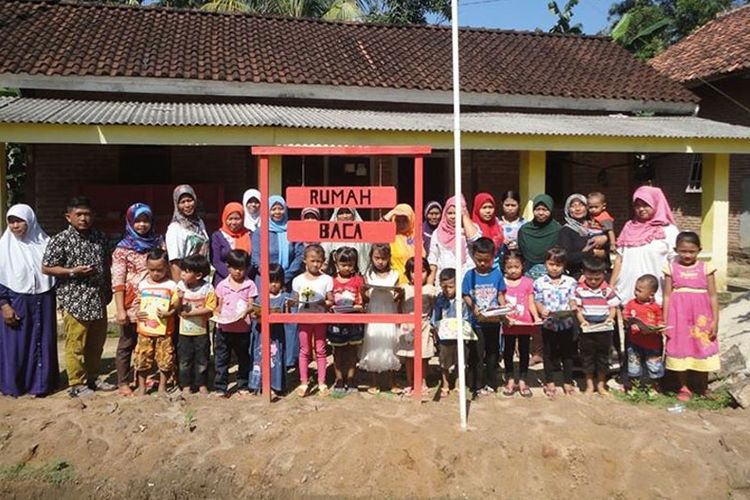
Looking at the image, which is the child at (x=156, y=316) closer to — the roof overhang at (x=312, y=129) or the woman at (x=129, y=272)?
the woman at (x=129, y=272)

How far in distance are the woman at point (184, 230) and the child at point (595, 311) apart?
2.98 metres

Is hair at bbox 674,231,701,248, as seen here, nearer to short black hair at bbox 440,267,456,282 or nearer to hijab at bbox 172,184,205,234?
short black hair at bbox 440,267,456,282

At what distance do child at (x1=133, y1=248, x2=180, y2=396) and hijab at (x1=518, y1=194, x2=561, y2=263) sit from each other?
9.36ft

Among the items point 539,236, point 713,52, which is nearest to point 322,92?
point 539,236

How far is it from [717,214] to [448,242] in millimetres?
6299

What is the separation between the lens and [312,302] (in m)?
4.77

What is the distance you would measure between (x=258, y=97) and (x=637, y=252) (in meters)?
7.27

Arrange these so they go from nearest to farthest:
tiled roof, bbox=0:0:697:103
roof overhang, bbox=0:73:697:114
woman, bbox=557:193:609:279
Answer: woman, bbox=557:193:609:279, roof overhang, bbox=0:73:697:114, tiled roof, bbox=0:0:697:103

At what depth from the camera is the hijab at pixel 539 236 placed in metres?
5.25

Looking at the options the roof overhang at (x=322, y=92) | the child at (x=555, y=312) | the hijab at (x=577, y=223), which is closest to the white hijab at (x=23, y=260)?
the child at (x=555, y=312)

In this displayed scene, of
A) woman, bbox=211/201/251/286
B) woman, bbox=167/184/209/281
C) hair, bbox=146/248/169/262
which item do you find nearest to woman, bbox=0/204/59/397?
hair, bbox=146/248/169/262

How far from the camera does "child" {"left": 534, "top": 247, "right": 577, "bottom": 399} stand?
4781 millimetres

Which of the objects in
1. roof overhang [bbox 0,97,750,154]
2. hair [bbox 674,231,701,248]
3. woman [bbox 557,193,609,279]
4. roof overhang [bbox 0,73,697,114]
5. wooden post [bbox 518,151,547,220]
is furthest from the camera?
roof overhang [bbox 0,73,697,114]

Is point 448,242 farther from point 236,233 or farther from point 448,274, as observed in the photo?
point 236,233
